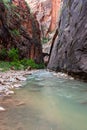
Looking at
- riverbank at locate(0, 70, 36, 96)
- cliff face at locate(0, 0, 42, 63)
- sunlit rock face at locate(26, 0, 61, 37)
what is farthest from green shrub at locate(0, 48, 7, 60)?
sunlit rock face at locate(26, 0, 61, 37)

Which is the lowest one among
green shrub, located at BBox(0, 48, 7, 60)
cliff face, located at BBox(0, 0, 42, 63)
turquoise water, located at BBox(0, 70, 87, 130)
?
turquoise water, located at BBox(0, 70, 87, 130)

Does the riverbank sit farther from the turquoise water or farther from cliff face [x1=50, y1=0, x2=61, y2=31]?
cliff face [x1=50, y1=0, x2=61, y2=31]

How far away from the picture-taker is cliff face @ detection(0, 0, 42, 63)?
20.0 m

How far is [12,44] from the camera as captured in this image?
848 inches

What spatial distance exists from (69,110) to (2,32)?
16.1 m

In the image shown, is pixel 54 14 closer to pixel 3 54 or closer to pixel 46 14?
pixel 46 14

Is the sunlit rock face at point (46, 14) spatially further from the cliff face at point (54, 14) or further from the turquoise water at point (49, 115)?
the turquoise water at point (49, 115)

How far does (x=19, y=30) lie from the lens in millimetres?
24656

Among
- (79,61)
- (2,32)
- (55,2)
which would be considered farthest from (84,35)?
(55,2)

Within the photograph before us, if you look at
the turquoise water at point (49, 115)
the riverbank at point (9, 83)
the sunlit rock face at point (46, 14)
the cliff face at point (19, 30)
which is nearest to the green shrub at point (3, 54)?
the cliff face at point (19, 30)

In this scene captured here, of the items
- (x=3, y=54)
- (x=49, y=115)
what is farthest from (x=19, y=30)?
(x=49, y=115)

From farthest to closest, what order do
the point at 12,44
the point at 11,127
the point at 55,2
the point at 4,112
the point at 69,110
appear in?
the point at 55,2 → the point at 12,44 → the point at 69,110 → the point at 4,112 → the point at 11,127

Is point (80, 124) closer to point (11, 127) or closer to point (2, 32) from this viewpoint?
point (11, 127)

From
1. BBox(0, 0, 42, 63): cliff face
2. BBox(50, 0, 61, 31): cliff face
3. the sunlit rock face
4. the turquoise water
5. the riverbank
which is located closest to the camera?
the turquoise water
